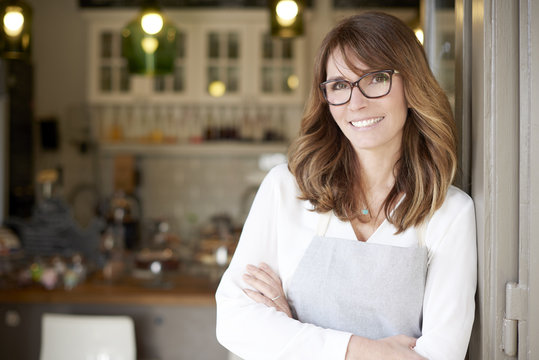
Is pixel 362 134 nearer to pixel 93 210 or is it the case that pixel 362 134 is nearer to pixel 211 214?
pixel 211 214

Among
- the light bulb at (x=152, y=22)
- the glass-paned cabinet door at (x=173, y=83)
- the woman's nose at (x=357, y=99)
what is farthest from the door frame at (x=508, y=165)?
the glass-paned cabinet door at (x=173, y=83)

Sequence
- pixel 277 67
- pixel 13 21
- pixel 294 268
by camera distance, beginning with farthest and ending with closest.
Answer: pixel 277 67 < pixel 13 21 < pixel 294 268

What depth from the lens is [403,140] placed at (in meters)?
1.44

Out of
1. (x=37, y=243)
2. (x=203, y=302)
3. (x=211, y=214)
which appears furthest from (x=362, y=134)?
(x=211, y=214)

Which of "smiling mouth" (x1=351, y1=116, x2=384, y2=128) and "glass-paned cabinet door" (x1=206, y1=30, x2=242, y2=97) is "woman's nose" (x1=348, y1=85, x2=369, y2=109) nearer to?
"smiling mouth" (x1=351, y1=116, x2=384, y2=128)

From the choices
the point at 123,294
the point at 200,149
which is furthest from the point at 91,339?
the point at 200,149

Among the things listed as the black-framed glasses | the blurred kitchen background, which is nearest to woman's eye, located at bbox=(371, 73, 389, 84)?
the black-framed glasses

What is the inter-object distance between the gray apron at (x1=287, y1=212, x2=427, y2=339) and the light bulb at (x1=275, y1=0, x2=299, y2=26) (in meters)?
1.81

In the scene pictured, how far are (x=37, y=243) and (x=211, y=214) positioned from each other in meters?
2.38

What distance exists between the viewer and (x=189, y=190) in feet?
18.6

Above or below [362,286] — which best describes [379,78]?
above

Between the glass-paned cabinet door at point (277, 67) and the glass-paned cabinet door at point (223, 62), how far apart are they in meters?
0.25

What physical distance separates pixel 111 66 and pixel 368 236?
4.44m

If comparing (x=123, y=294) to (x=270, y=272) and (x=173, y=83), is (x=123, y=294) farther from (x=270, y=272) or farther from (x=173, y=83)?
(x=173, y=83)
